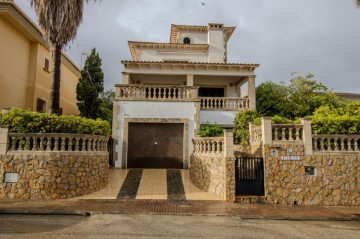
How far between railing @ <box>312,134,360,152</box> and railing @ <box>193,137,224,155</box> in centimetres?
365

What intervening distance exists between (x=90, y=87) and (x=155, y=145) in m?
5.94

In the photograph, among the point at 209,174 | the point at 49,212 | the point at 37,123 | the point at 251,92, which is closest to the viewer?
the point at 49,212

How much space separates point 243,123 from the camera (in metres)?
15.1

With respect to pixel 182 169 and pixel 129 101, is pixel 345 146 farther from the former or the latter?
pixel 129 101

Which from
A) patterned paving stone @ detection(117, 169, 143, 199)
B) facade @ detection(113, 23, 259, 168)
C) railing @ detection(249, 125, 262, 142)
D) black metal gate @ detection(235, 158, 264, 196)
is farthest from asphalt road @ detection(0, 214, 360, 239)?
facade @ detection(113, 23, 259, 168)

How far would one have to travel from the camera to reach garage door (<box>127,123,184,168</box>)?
47.5 feet

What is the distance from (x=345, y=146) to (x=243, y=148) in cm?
413

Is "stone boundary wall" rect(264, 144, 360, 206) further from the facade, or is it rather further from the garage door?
the garage door

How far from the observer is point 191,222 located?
7.05 m

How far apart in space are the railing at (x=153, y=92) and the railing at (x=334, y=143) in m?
7.03

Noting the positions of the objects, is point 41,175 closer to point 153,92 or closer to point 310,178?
point 153,92

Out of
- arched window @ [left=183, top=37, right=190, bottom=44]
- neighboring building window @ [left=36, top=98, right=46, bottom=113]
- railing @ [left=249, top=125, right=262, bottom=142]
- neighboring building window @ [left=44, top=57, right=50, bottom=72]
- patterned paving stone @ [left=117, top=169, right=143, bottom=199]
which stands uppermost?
arched window @ [left=183, top=37, right=190, bottom=44]

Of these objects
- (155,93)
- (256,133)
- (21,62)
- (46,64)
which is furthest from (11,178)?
(46,64)

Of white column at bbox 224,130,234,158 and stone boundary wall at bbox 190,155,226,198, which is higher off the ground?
white column at bbox 224,130,234,158
